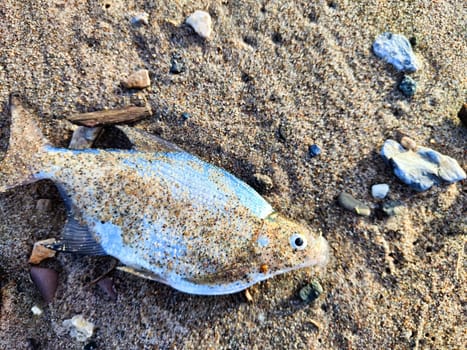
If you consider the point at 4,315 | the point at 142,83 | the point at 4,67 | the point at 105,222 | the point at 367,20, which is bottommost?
the point at 4,315

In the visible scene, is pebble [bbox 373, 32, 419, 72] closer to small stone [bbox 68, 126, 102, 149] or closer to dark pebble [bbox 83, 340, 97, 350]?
small stone [bbox 68, 126, 102, 149]

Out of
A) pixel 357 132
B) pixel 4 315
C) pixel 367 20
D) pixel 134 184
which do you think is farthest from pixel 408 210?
pixel 4 315

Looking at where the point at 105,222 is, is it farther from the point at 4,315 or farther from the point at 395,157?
the point at 395,157

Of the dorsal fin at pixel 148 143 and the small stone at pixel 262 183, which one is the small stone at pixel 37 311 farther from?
the small stone at pixel 262 183

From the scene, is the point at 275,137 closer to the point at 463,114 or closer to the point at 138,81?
the point at 138,81

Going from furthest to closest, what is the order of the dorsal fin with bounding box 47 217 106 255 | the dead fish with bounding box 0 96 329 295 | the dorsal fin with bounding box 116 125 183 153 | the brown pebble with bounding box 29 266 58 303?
the brown pebble with bounding box 29 266 58 303 < the dorsal fin with bounding box 116 125 183 153 < the dorsal fin with bounding box 47 217 106 255 < the dead fish with bounding box 0 96 329 295

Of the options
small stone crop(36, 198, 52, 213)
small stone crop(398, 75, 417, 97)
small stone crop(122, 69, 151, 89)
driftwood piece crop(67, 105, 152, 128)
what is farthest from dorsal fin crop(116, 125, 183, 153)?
small stone crop(398, 75, 417, 97)

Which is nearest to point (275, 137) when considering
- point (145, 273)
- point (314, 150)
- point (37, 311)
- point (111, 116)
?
point (314, 150)
